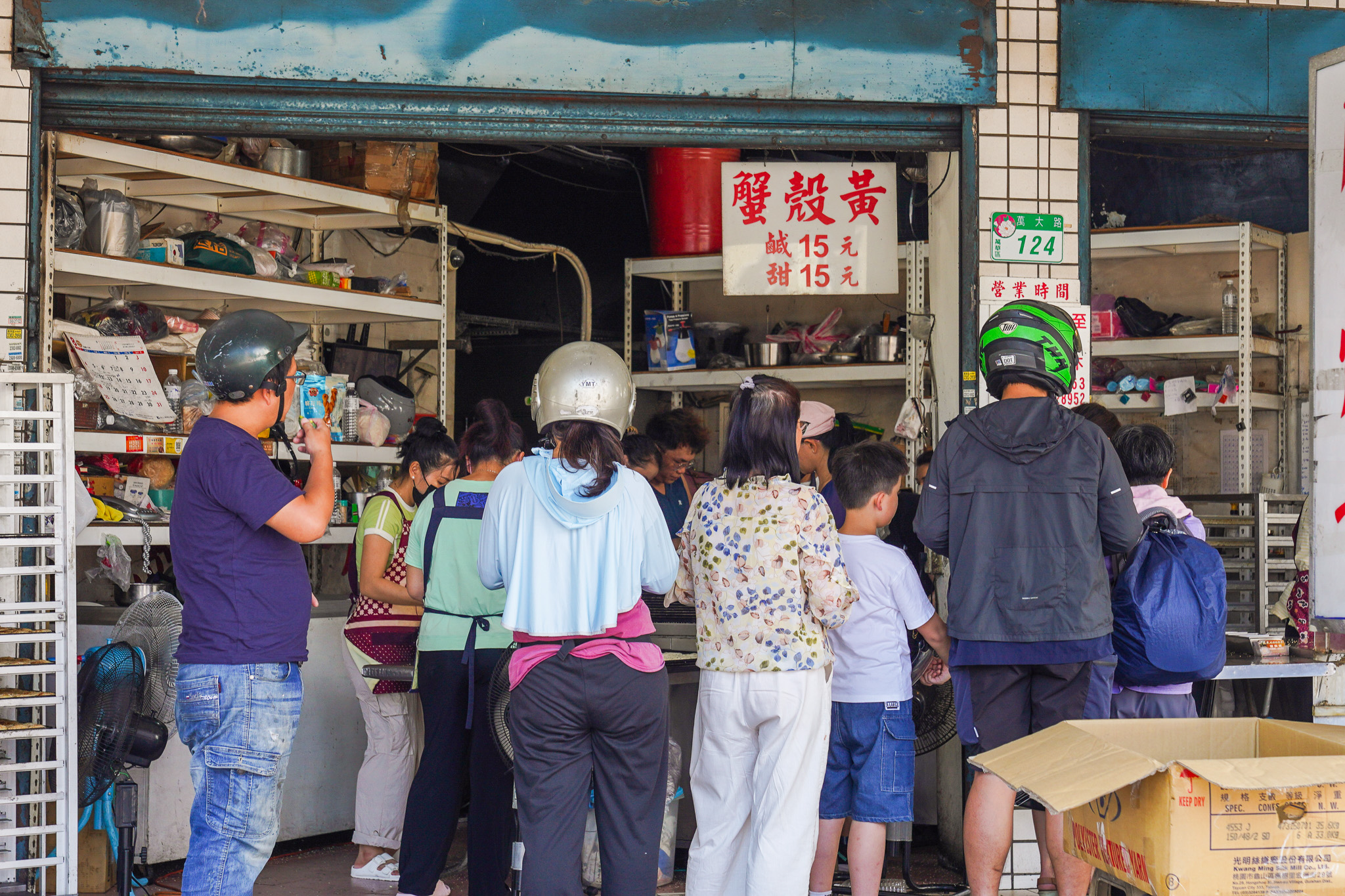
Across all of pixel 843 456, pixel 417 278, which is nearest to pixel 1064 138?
pixel 843 456

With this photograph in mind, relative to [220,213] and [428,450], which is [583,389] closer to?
[428,450]

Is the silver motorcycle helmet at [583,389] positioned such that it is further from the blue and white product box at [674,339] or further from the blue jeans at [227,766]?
the blue and white product box at [674,339]

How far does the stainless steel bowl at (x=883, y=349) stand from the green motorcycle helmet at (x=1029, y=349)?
3.32 meters

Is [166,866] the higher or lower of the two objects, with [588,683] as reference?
lower

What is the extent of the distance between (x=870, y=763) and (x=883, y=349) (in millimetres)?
3615

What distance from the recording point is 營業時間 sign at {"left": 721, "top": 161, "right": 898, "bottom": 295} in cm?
517

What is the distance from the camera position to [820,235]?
17.0 feet

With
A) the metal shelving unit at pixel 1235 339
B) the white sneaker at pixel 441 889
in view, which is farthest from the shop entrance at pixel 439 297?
the metal shelving unit at pixel 1235 339

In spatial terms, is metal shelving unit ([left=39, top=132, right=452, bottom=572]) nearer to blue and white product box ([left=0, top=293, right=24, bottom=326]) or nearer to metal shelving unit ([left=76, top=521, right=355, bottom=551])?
metal shelving unit ([left=76, top=521, right=355, bottom=551])

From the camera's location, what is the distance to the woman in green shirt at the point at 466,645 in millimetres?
3912

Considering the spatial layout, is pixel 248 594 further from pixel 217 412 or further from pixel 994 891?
pixel 994 891

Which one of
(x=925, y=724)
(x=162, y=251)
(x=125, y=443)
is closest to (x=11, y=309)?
(x=125, y=443)

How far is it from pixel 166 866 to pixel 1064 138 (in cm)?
445

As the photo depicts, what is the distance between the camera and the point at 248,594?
9.77 feet
